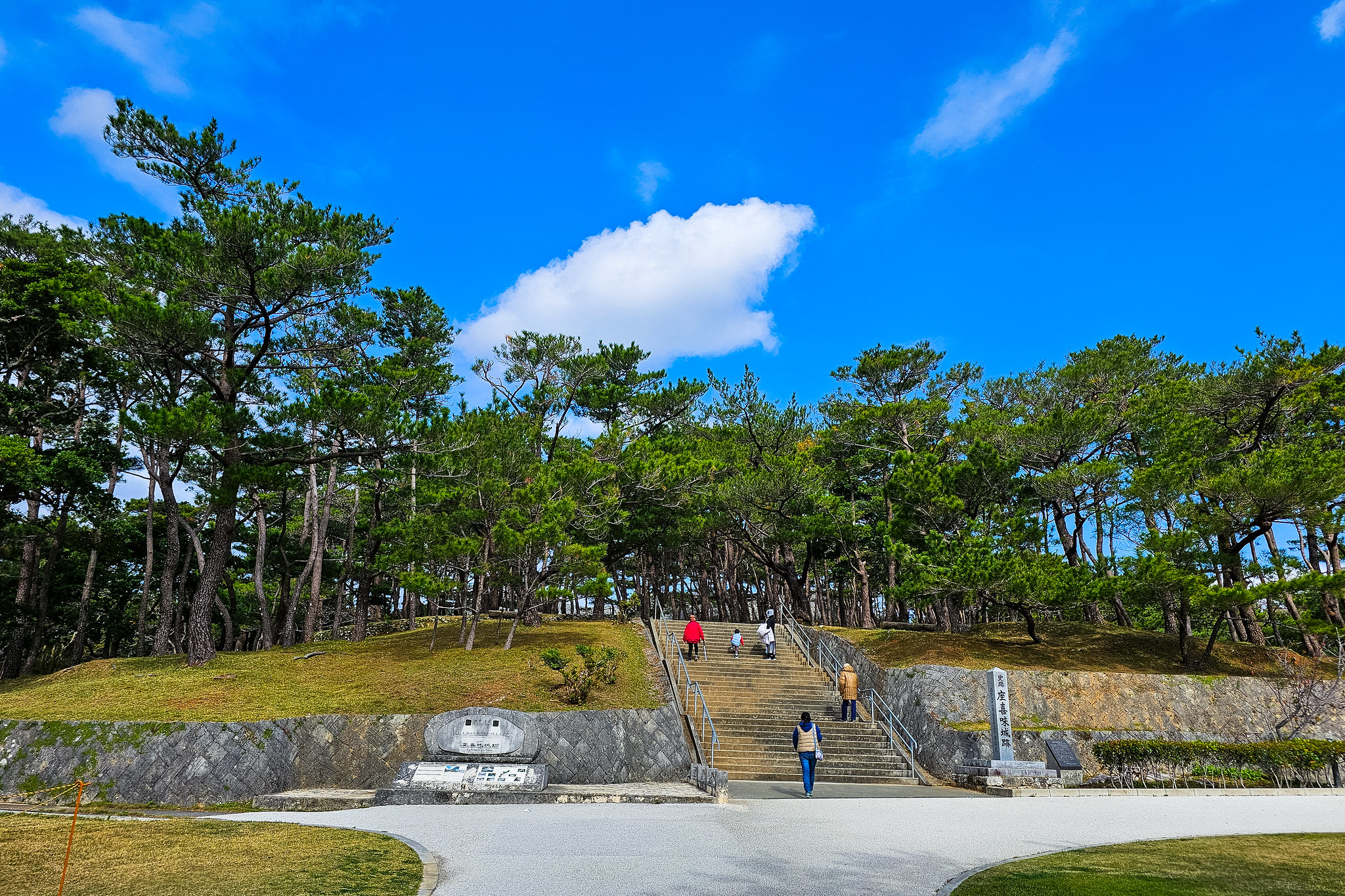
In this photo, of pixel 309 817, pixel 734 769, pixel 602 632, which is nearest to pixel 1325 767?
pixel 734 769

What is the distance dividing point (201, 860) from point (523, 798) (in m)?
5.29

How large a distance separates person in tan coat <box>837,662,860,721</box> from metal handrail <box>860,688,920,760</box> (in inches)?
20.8

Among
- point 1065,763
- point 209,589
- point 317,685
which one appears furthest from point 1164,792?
point 209,589

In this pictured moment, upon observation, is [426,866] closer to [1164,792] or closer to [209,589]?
[1164,792]

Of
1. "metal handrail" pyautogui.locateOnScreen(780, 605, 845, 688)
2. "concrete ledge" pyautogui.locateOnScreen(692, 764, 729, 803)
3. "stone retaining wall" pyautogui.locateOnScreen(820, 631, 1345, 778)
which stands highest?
"metal handrail" pyautogui.locateOnScreen(780, 605, 845, 688)

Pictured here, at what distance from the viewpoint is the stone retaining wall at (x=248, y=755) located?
1070 centimetres

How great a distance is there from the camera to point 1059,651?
18750mm

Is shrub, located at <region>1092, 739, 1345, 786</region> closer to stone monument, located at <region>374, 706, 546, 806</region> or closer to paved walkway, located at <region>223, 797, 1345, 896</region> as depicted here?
paved walkway, located at <region>223, 797, 1345, 896</region>

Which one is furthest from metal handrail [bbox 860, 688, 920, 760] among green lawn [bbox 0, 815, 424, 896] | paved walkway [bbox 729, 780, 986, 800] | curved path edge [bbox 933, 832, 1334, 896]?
green lawn [bbox 0, 815, 424, 896]

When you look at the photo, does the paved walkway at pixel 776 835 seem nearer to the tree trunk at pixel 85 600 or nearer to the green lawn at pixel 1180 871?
the green lawn at pixel 1180 871

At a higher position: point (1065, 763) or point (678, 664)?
point (678, 664)

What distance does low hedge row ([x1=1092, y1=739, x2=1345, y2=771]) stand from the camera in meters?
13.3

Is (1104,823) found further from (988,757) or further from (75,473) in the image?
(75,473)

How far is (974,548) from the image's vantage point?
16656mm
